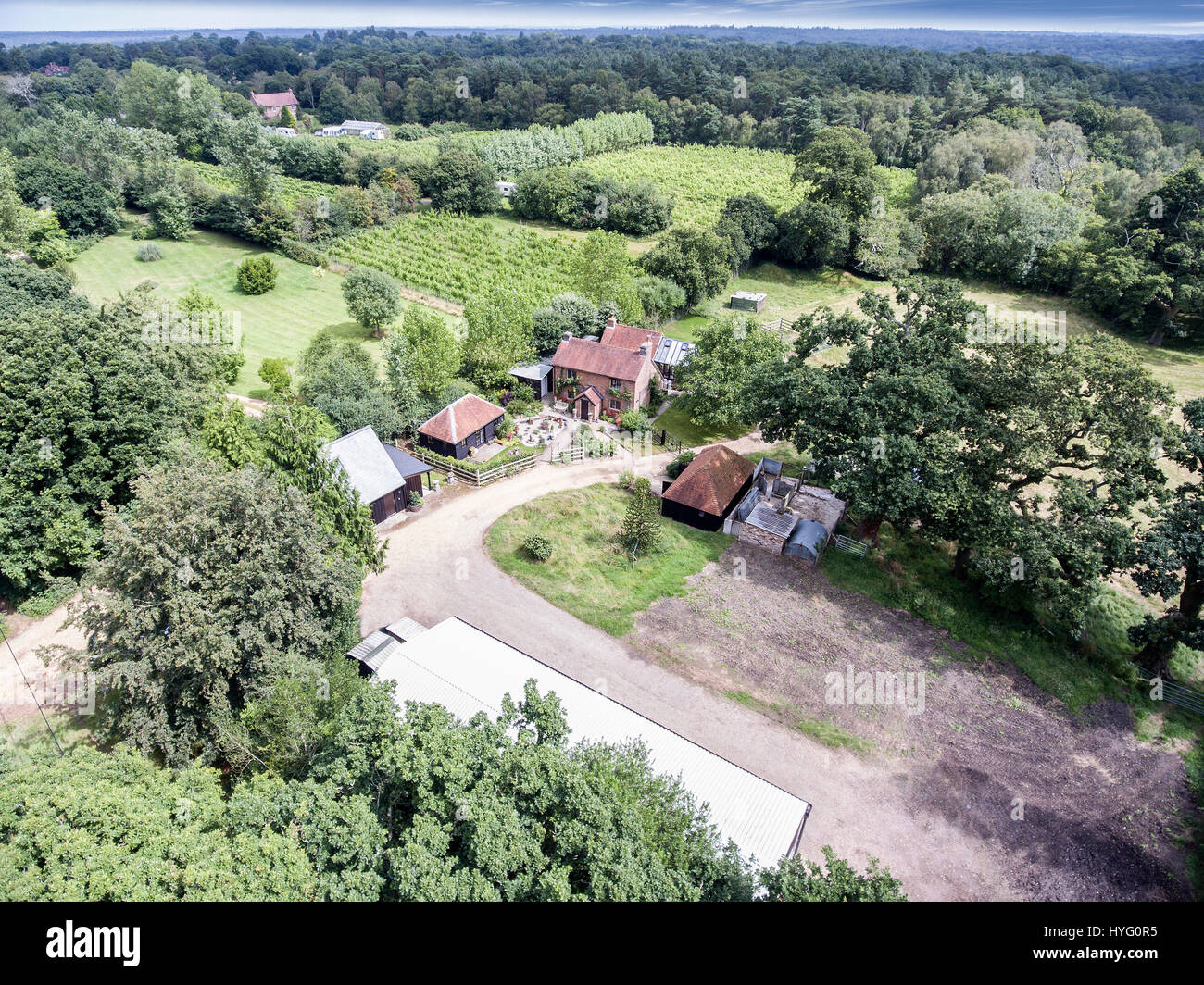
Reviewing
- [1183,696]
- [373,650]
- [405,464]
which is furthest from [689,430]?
[1183,696]

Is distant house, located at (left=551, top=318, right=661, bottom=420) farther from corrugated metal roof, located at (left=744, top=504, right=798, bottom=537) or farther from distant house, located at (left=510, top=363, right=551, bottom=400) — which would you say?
corrugated metal roof, located at (left=744, top=504, right=798, bottom=537)
